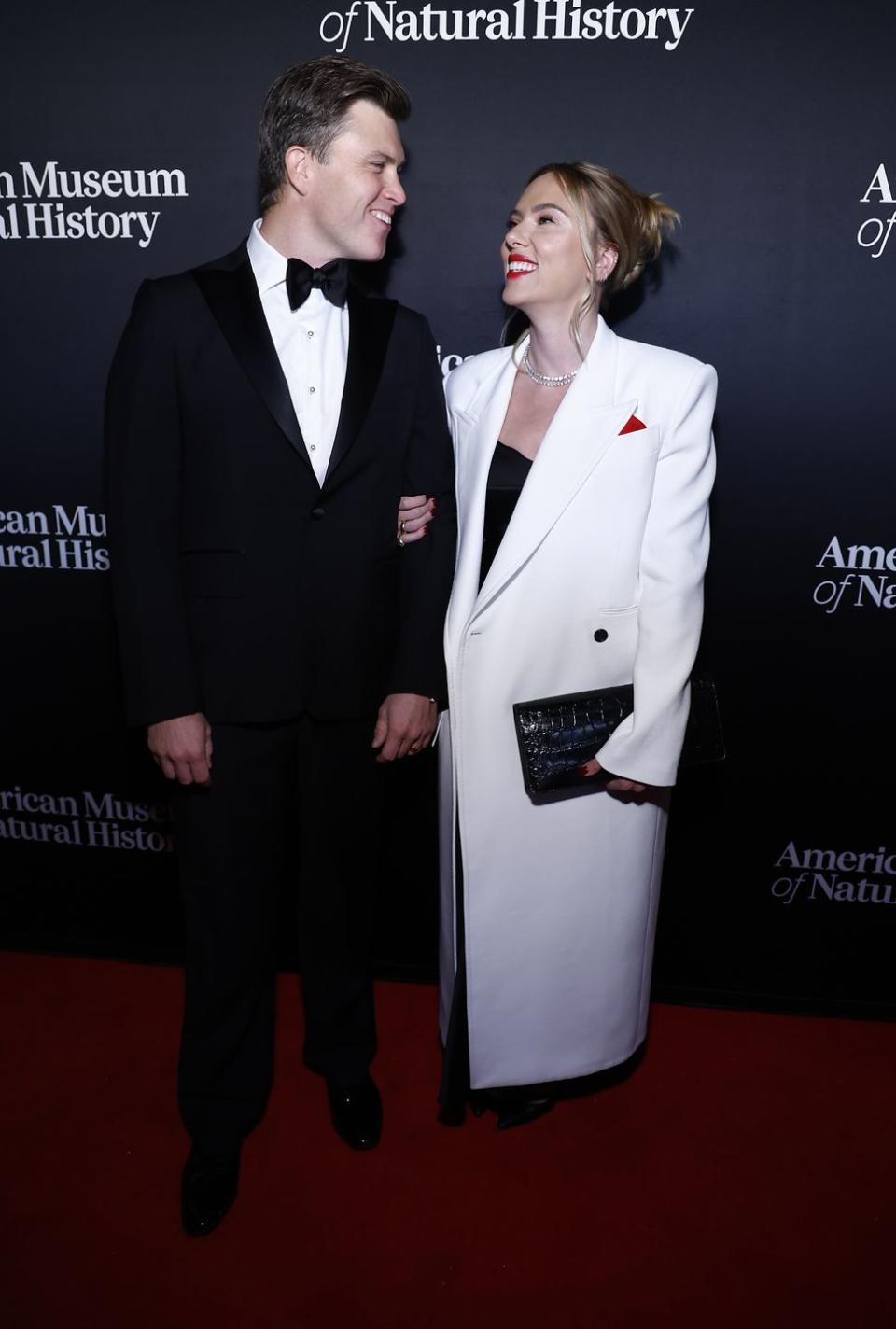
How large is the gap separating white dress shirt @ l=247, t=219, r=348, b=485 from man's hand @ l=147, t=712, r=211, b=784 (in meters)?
0.52

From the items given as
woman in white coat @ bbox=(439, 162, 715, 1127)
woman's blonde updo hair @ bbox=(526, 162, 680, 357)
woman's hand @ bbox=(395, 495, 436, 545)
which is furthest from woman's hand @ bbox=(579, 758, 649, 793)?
woman's blonde updo hair @ bbox=(526, 162, 680, 357)

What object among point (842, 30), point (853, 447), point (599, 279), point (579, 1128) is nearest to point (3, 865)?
point (579, 1128)

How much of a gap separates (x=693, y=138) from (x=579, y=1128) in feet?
7.48

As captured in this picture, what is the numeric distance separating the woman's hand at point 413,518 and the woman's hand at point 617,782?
0.57 metres

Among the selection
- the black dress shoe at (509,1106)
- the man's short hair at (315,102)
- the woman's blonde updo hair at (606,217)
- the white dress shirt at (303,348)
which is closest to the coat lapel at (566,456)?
the woman's blonde updo hair at (606,217)

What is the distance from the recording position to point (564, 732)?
6.69 ft

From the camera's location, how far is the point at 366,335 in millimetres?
1975

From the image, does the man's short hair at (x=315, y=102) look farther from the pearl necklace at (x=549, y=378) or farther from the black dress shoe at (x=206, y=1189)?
the black dress shoe at (x=206, y=1189)

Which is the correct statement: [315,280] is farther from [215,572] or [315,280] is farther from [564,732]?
[564,732]

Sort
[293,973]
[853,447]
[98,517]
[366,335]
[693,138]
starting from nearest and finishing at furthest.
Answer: [366,335] → [693,138] → [853,447] → [98,517] → [293,973]

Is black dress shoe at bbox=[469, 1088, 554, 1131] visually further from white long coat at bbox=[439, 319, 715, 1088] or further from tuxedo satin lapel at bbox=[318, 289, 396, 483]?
tuxedo satin lapel at bbox=[318, 289, 396, 483]

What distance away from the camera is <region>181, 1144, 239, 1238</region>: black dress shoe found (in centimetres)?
209

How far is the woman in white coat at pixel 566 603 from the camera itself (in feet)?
6.47

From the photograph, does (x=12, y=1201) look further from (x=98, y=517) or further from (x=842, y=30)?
(x=842, y=30)
